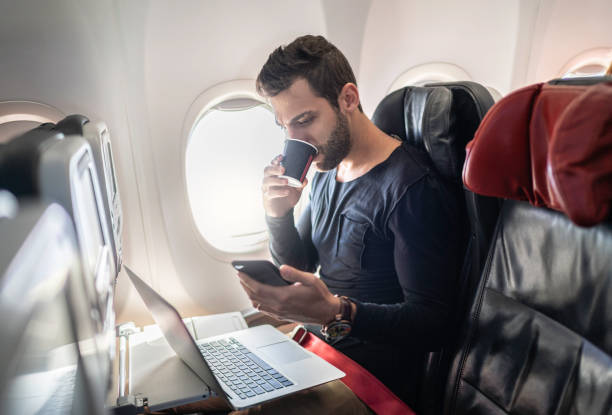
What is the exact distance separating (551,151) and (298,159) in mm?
840

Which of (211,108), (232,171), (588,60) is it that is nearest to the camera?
(211,108)

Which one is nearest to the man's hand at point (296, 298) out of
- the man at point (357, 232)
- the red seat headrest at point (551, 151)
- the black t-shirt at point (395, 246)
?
the man at point (357, 232)

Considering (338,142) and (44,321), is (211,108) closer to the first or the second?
(338,142)

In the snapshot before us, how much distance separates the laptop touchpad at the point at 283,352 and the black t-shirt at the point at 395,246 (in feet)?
0.66

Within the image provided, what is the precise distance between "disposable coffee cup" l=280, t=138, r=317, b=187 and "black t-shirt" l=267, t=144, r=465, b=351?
0.19 meters

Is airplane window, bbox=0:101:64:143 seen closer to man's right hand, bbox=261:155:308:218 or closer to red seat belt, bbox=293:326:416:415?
man's right hand, bbox=261:155:308:218

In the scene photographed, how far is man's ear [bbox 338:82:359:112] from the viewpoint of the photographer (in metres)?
1.59

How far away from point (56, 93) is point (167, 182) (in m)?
0.58

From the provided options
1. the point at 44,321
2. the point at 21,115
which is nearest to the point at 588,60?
the point at 21,115

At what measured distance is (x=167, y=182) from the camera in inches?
85.4

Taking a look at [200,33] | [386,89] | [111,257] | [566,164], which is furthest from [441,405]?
[386,89]

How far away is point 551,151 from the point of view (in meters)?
0.72

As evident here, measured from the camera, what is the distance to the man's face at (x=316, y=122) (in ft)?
5.12

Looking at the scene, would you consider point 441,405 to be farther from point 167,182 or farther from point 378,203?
point 167,182
